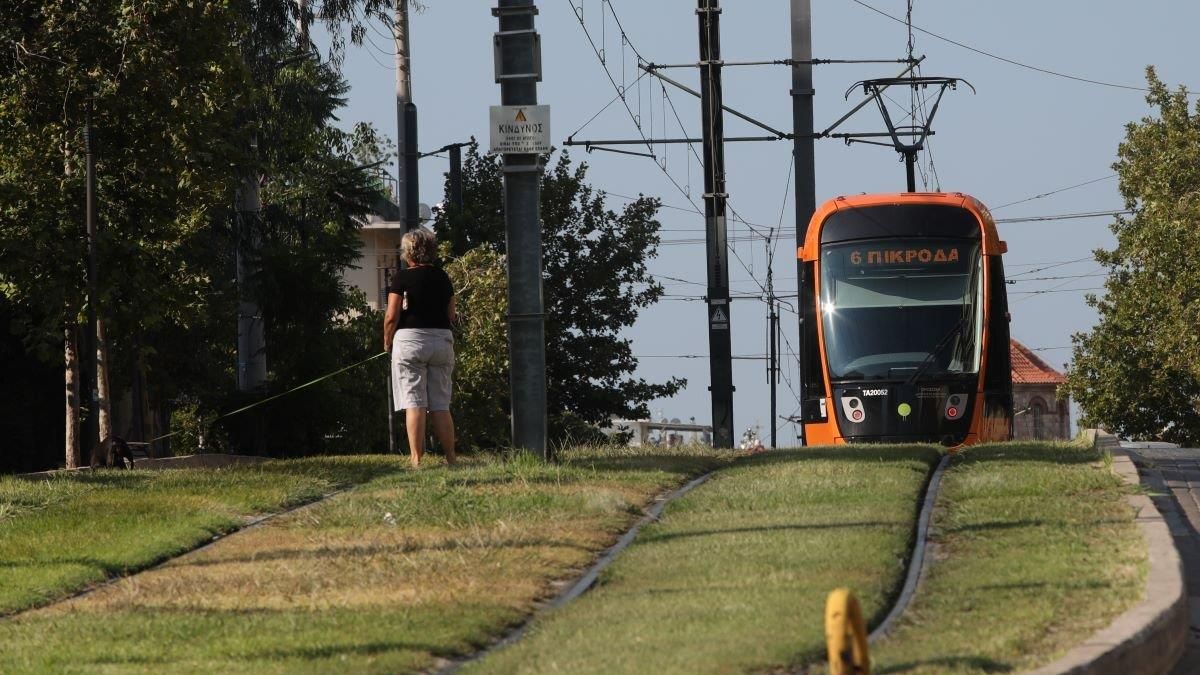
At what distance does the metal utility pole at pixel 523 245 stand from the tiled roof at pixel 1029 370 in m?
97.8

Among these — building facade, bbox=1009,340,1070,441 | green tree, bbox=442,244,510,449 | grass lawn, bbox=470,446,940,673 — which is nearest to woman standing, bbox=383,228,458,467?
grass lawn, bbox=470,446,940,673

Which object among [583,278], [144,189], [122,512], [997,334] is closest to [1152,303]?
[583,278]

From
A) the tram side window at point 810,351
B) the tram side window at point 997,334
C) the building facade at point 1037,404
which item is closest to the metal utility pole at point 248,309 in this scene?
the tram side window at point 810,351

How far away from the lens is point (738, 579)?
330 inches

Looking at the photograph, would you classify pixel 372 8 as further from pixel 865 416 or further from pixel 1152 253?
pixel 1152 253

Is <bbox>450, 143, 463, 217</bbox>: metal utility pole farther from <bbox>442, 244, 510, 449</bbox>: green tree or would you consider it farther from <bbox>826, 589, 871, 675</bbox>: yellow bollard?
<bbox>826, 589, 871, 675</bbox>: yellow bollard

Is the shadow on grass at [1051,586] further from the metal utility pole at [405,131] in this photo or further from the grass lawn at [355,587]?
the metal utility pole at [405,131]

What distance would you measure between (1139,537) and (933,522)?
4.21 ft

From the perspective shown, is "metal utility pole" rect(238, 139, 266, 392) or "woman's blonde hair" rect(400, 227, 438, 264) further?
"metal utility pole" rect(238, 139, 266, 392)

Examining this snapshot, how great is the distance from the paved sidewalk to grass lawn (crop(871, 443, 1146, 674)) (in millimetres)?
356

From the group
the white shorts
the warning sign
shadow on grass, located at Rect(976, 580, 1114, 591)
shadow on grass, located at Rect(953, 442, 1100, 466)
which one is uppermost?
the warning sign

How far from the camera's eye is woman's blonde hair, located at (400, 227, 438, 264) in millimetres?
13734

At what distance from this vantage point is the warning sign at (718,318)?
31.9 metres

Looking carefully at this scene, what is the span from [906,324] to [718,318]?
9.27 metres
